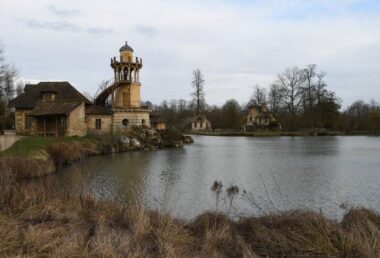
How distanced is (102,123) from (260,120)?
49.8 meters

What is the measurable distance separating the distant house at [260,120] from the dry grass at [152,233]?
76.0m

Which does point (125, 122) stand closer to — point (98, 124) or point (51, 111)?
point (98, 124)

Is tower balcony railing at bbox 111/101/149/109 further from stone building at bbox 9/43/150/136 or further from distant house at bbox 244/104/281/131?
distant house at bbox 244/104/281/131

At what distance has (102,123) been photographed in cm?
4359

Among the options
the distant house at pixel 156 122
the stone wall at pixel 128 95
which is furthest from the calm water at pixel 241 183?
the distant house at pixel 156 122

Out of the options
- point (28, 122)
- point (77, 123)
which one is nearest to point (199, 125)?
point (77, 123)

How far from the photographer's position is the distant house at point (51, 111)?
126 feet

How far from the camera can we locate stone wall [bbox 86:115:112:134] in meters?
42.2

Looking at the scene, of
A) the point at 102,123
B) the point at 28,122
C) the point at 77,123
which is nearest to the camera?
the point at 77,123

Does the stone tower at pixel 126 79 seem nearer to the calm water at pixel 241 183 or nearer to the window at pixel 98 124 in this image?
the window at pixel 98 124

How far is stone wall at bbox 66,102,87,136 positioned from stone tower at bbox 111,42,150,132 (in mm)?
5362

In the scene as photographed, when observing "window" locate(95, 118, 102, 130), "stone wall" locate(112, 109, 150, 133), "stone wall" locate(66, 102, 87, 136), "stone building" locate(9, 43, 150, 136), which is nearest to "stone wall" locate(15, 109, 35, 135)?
"stone building" locate(9, 43, 150, 136)

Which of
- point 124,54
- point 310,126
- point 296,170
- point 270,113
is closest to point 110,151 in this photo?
point 124,54

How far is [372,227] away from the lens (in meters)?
7.39
